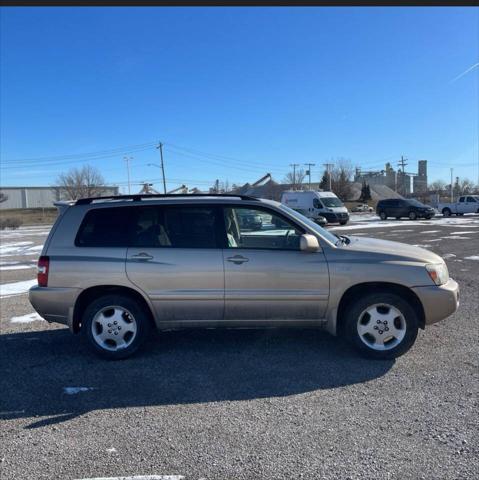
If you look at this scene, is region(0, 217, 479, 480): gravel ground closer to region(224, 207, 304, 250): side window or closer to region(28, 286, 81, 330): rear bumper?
region(28, 286, 81, 330): rear bumper

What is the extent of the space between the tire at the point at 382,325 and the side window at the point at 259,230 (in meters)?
0.96

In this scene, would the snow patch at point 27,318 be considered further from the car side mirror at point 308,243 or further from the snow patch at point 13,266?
the snow patch at point 13,266

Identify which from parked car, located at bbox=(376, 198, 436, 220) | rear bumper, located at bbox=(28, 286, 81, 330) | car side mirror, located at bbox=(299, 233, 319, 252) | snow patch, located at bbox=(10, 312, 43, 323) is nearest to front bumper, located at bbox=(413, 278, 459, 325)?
car side mirror, located at bbox=(299, 233, 319, 252)

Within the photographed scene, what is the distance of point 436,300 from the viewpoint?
4594 mm

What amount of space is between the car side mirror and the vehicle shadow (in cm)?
121

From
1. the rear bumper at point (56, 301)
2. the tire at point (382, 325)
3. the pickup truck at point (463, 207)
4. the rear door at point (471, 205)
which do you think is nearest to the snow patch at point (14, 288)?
the rear bumper at point (56, 301)

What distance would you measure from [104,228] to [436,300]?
12.0 feet

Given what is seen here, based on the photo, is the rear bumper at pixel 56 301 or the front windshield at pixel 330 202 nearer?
the rear bumper at pixel 56 301

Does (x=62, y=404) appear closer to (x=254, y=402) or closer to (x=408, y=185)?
(x=254, y=402)

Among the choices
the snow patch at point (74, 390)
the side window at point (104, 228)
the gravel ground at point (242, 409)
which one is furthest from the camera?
the side window at point (104, 228)

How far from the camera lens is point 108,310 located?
16.0 feet

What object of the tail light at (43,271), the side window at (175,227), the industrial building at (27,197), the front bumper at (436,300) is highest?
the industrial building at (27,197)

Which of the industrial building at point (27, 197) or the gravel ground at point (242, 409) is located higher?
the industrial building at point (27, 197)

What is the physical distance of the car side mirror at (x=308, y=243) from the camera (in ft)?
14.8
